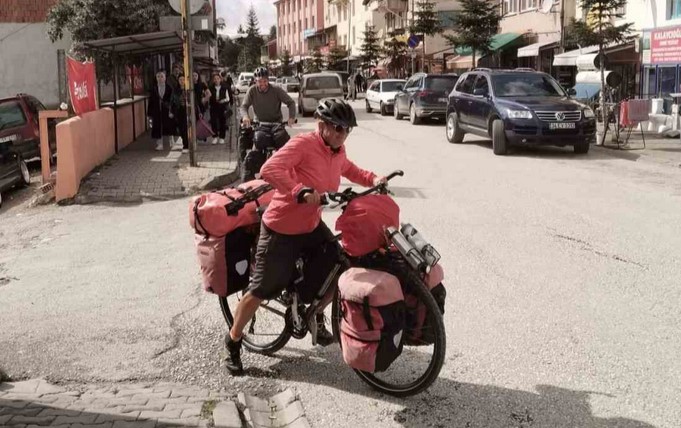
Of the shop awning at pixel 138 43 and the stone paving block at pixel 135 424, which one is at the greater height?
the shop awning at pixel 138 43

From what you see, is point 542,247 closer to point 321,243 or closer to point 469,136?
point 321,243

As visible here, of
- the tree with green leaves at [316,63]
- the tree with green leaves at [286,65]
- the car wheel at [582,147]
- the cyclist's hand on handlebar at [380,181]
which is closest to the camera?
the cyclist's hand on handlebar at [380,181]

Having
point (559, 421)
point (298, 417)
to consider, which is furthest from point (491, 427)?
point (298, 417)

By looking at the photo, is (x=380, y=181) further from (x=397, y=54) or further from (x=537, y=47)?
(x=397, y=54)

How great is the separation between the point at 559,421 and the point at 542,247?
159 inches


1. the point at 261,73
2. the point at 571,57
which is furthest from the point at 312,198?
the point at 571,57

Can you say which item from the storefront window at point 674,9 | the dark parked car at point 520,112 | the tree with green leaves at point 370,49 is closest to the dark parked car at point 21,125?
the dark parked car at point 520,112

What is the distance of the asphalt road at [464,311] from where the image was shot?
429 centimetres

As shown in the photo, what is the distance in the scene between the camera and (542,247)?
7.86 meters

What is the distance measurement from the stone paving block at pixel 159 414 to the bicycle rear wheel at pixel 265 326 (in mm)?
995

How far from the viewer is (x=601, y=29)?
20812 mm

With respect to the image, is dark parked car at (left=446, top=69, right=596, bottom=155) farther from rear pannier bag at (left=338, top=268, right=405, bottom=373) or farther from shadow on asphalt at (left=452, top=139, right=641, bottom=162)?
rear pannier bag at (left=338, top=268, right=405, bottom=373)

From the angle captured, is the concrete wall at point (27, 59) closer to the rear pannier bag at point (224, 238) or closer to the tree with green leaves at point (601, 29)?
the tree with green leaves at point (601, 29)

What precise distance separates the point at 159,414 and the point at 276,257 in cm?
103
